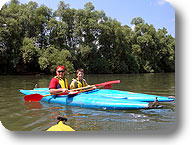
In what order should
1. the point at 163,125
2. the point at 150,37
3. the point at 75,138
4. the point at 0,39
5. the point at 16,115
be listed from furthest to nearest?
the point at 150,37 → the point at 0,39 → the point at 16,115 → the point at 163,125 → the point at 75,138

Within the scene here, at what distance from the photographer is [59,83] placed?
17.6 feet

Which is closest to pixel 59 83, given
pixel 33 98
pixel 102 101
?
pixel 33 98

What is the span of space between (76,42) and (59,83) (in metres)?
22.7

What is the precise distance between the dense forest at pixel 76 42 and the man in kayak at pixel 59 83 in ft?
52.4

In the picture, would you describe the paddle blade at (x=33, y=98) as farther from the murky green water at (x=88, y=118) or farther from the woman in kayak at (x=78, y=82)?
the woman in kayak at (x=78, y=82)

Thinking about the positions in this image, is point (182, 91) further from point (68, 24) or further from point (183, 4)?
point (68, 24)

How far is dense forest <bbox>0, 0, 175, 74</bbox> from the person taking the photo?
21.8m

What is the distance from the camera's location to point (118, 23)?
3006cm

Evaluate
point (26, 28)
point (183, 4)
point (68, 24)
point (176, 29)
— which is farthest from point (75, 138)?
point (68, 24)

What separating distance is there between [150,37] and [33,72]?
17.8m

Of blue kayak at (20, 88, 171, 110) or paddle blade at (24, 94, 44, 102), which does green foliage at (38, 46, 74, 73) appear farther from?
blue kayak at (20, 88, 171, 110)

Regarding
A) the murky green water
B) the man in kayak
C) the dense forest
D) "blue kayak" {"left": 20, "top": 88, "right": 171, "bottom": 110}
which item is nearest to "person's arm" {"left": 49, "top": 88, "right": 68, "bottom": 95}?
the man in kayak

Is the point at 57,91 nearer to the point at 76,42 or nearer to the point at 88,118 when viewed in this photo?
the point at 88,118

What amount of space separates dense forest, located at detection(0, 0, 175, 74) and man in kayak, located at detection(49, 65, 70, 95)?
629 inches
